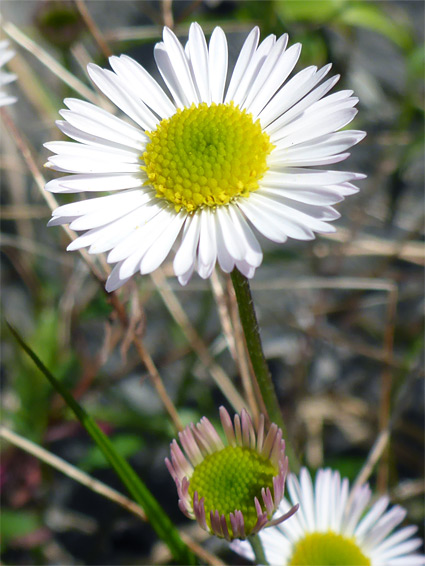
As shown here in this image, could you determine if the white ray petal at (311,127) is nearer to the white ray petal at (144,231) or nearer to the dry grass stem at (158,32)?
the white ray petal at (144,231)

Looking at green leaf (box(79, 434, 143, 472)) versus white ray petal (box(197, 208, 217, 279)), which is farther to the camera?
green leaf (box(79, 434, 143, 472))

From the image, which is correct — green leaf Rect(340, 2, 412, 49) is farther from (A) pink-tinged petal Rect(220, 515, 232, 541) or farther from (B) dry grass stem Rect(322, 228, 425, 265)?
(A) pink-tinged petal Rect(220, 515, 232, 541)

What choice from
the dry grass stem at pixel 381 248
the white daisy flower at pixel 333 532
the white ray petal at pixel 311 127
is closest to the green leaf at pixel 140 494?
the white daisy flower at pixel 333 532

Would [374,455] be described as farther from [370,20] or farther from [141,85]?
[370,20]

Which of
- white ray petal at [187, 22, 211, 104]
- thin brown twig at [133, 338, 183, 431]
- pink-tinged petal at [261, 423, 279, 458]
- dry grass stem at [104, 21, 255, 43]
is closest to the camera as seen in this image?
pink-tinged petal at [261, 423, 279, 458]

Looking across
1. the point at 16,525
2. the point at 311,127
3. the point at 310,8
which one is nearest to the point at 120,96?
the point at 311,127

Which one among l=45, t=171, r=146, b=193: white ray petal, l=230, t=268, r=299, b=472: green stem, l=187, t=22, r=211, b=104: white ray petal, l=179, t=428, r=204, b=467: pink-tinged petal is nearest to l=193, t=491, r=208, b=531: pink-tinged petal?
l=179, t=428, r=204, b=467: pink-tinged petal
